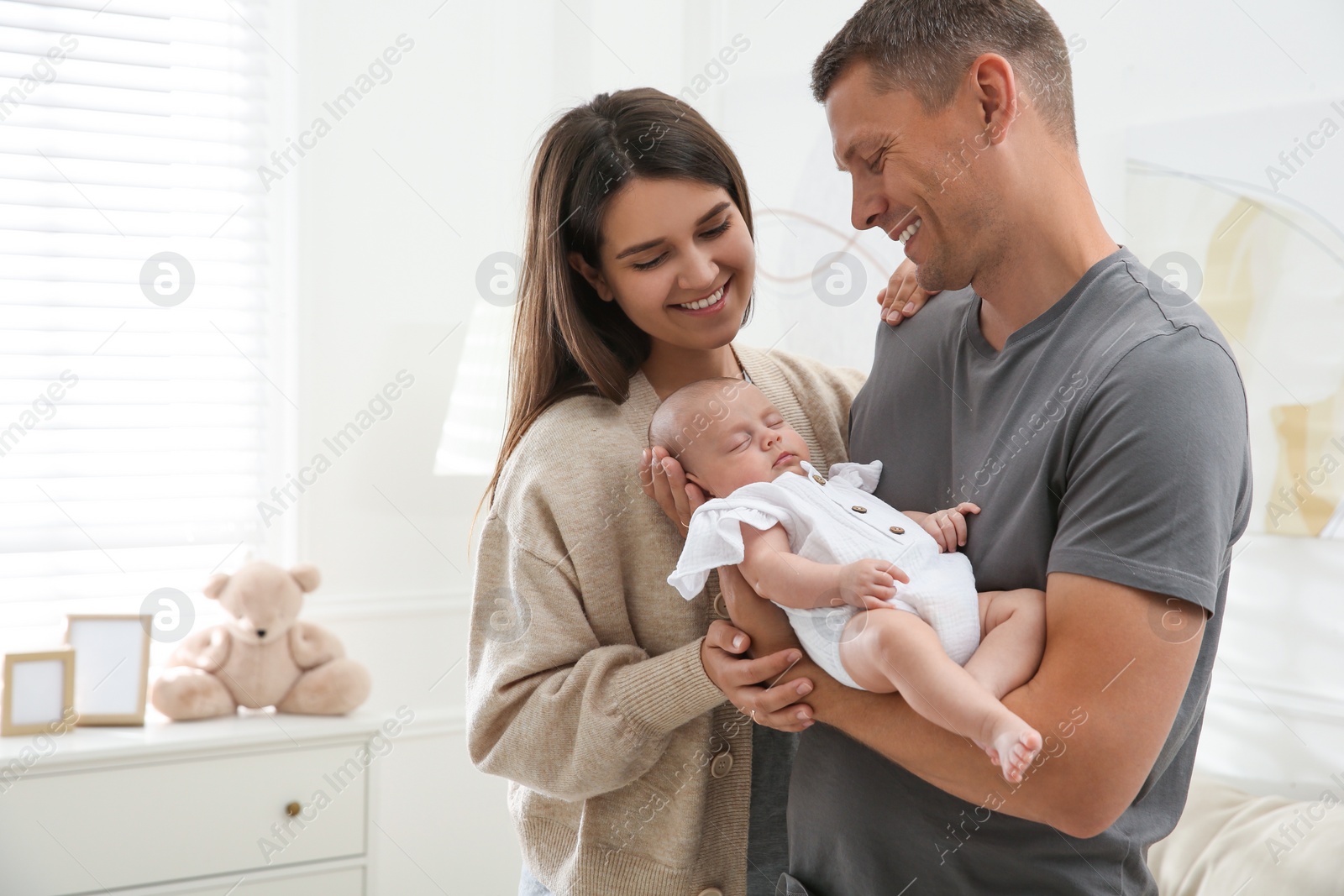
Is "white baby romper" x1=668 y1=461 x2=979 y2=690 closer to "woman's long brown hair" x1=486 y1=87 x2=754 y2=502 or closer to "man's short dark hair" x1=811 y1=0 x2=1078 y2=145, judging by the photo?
"woman's long brown hair" x1=486 y1=87 x2=754 y2=502

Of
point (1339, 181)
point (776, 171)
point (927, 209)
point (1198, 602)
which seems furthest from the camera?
point (776, 171)

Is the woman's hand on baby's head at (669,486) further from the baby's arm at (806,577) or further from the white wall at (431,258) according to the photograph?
the white wall at (431,258)

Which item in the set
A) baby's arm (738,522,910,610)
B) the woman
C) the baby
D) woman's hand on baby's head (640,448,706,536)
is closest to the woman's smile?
the woman

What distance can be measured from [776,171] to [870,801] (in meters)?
2.39

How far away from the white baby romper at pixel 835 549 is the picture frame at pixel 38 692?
2018 millimetres

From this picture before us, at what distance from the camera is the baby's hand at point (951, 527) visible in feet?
4.31

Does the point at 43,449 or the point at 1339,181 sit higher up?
the point at 1339,181

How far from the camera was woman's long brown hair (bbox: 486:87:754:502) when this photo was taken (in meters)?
1.59

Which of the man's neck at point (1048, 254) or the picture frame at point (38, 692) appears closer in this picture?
the man's neck at point (1048, 254)

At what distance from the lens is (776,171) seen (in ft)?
10.9

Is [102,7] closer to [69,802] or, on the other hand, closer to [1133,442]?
[69,802]

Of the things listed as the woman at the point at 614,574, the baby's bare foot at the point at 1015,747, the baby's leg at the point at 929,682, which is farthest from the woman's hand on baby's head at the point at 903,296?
the baby's bare foot at the point at 1015,747

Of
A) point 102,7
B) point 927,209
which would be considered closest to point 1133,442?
point 927,209

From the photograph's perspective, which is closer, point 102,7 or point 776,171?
point 102,7
